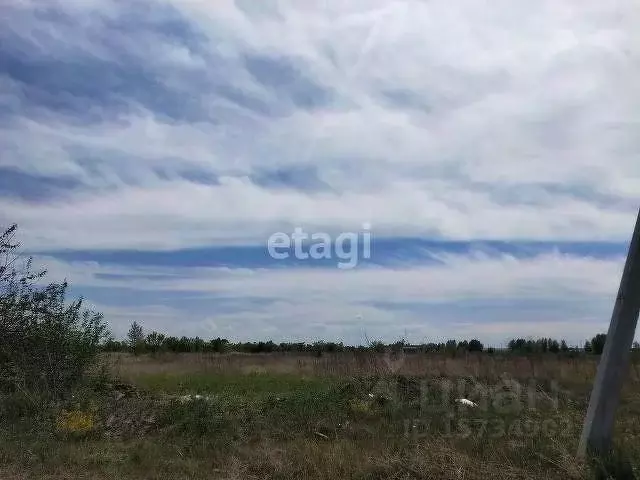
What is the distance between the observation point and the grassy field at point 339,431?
7168 mm

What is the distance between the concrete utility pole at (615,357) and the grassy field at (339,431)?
312 mm

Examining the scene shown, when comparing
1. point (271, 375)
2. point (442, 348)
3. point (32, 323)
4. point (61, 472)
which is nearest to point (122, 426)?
point (32, 323)

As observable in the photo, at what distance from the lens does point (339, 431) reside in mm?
10258

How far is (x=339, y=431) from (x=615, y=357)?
4.98 meters

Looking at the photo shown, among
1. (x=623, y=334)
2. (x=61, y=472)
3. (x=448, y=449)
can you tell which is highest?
(x=623, y=334)

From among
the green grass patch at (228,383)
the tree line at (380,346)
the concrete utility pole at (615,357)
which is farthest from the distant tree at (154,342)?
the concrete utility pole at (615,357)

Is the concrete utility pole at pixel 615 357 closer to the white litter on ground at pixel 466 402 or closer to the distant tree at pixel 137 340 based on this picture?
the white litter on ground at pixel 466 402

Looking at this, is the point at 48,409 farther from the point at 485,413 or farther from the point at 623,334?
the point at 623,334

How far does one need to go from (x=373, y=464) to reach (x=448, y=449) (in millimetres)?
911

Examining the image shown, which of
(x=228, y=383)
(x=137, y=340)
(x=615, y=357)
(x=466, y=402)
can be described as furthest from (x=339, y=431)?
(x=137, y=340)

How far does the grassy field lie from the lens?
7.17m

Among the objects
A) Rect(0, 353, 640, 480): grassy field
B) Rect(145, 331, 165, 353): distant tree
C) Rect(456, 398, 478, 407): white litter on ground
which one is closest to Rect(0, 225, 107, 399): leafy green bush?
Rect(0, 353, 640, 480): grassy field

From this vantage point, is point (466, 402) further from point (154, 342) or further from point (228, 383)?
point (154, 342)

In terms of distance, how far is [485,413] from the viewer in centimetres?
1122
